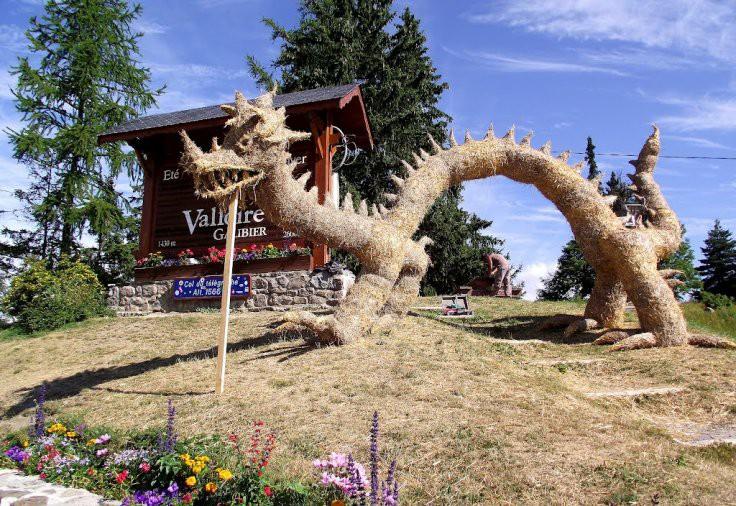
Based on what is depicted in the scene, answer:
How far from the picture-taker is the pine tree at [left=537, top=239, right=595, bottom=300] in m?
31.2

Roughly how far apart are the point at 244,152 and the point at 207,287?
292 inches

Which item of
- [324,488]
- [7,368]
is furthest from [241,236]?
[324,488]

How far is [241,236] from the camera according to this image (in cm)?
1435

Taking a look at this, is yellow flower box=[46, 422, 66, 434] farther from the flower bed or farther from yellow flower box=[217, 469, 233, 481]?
yellow flower box=[217, 469, 233, 481]

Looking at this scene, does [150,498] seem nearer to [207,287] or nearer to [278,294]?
[278,294]

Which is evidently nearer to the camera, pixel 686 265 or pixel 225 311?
pixel 225 311

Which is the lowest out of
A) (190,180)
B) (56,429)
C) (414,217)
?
(56,429)

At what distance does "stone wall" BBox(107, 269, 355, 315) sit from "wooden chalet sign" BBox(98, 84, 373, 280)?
1.22 ft

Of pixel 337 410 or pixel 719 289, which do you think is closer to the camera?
pixel 337 410

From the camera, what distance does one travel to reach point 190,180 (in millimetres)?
15273

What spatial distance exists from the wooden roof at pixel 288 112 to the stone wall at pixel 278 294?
4256mm

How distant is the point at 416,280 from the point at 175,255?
8.86m

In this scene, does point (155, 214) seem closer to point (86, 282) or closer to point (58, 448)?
point (86, 282)

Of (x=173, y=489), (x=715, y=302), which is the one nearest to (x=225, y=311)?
(x=173, y=489)
